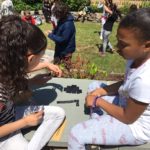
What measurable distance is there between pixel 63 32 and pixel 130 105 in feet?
12.2

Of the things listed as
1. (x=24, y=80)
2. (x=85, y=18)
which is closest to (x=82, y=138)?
(x=24, y=80)

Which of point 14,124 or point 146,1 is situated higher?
point 14,124

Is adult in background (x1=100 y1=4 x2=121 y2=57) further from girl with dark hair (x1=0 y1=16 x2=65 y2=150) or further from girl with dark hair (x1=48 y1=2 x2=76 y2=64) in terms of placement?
girl with dark hair (x1=0 y1=16 x2=65 y2=150)

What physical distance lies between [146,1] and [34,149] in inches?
582

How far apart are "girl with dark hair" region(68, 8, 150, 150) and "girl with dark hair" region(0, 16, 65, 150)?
1.04ft

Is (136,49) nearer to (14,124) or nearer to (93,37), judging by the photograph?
(14,124)

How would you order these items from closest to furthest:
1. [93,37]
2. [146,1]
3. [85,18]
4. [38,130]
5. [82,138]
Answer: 1. [82,138]
2. [38,130]
3. [93,37]
4. [85,18]
5. [146,1]

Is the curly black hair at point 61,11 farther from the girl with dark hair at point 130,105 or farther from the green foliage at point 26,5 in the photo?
the green foliage at point 26,5

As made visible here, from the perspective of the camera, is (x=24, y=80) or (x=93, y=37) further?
(x=93, y=37)

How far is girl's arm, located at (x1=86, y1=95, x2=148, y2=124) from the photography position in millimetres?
2818

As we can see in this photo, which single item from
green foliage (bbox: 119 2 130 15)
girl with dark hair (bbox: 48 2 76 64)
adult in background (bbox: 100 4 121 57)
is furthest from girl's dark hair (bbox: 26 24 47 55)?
green foliage (bbox: 119 2 130 15)

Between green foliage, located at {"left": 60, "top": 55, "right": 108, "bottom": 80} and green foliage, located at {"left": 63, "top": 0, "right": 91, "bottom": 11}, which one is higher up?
green foliage, located at {"left": 60, "top": 55, "right": 108, "bottom": 80}

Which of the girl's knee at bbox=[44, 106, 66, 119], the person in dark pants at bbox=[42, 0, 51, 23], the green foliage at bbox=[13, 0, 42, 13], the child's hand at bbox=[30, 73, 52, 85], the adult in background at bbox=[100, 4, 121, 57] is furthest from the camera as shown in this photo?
the green foliage at bbox=[13, 0, 42, 13]

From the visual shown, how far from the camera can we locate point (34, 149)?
10.2 ft
